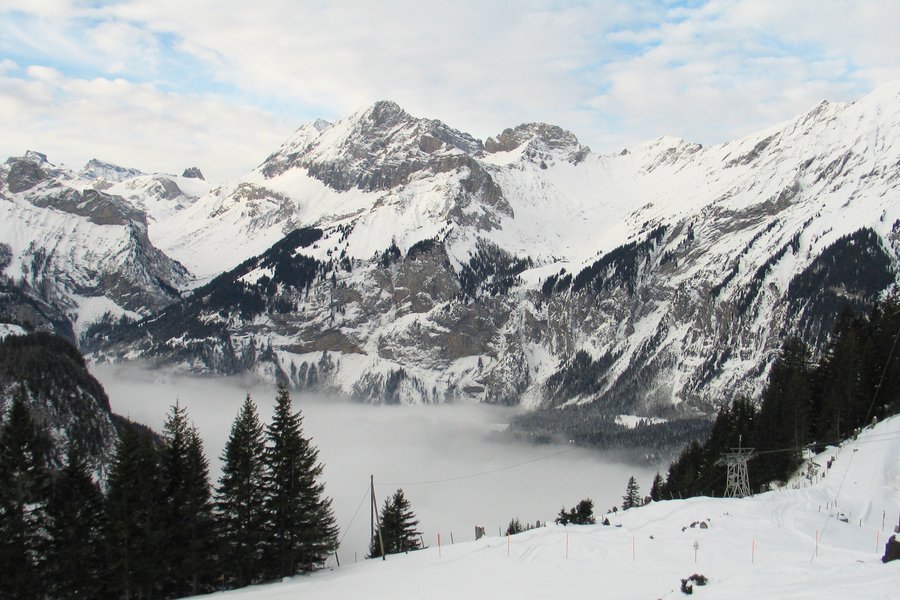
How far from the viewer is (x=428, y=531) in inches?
7682

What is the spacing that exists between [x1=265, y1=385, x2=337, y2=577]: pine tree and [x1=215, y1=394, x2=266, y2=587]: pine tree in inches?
28.4

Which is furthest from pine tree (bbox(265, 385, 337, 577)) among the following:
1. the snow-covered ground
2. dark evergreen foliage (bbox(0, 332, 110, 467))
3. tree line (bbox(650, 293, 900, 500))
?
dark evergreen foliage (bbox(0, 332, 110, 467))

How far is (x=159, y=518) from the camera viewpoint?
171ft

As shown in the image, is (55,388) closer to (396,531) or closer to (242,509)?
(396,531)

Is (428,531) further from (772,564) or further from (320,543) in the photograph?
(772,564)

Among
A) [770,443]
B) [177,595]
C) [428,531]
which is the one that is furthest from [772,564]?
[428,531]

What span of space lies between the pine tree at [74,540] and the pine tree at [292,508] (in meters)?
10.3

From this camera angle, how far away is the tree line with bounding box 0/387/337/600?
50.6 metres

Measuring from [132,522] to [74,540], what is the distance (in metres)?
3.99

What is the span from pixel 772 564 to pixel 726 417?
6825 centimetres

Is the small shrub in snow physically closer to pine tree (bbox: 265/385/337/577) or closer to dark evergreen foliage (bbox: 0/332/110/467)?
pine tree (bbox: 265/385/337/577)

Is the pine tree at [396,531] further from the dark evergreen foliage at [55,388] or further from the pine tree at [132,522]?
the dark evergreen foliage at [55,388]

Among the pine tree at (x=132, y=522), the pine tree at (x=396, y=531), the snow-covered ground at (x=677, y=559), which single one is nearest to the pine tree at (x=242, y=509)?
the pine tree at (x=132, y=522)

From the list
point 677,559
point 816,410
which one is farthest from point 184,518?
point 816,410
